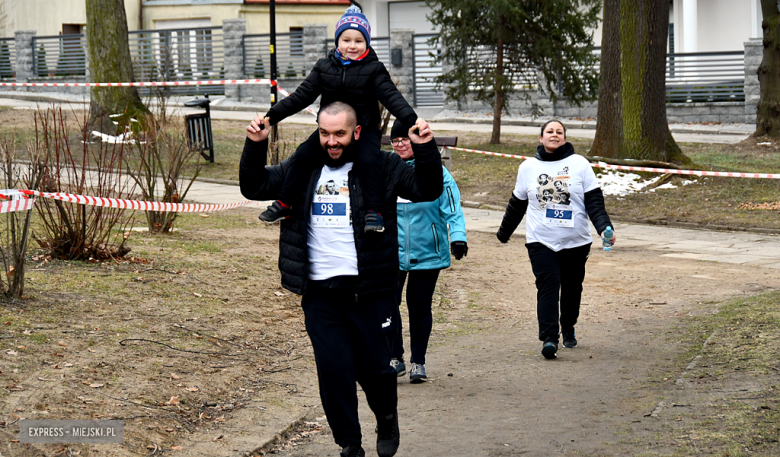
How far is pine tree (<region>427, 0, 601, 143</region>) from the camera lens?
839 inches

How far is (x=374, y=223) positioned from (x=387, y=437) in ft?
3.75

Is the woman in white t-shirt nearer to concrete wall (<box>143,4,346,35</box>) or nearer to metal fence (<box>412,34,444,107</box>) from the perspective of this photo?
metal fence (<box>412,34,444,107</box>)

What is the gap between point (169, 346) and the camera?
6.38m

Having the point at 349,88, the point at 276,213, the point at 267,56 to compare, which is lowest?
the point at 276,213

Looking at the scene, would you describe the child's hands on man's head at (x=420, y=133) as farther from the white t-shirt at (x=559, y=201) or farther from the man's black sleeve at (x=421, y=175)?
the white t-shirt at (x=559, y=201)

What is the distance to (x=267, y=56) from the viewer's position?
32312 millimetres

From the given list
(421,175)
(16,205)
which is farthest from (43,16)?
(421,175)

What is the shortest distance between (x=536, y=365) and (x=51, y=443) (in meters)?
3.55

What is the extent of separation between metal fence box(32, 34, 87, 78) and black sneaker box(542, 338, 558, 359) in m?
30.3

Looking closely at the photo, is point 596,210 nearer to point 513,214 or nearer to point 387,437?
point 513,214

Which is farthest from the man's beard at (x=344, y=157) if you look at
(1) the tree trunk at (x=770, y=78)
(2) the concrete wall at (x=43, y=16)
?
(2) the concrete wall at (x=43, y=16)

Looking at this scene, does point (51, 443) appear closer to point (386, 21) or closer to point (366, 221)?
point (366, 221)

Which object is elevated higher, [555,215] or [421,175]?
[421,175]

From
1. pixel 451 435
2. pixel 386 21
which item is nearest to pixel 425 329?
pixel 451 435
